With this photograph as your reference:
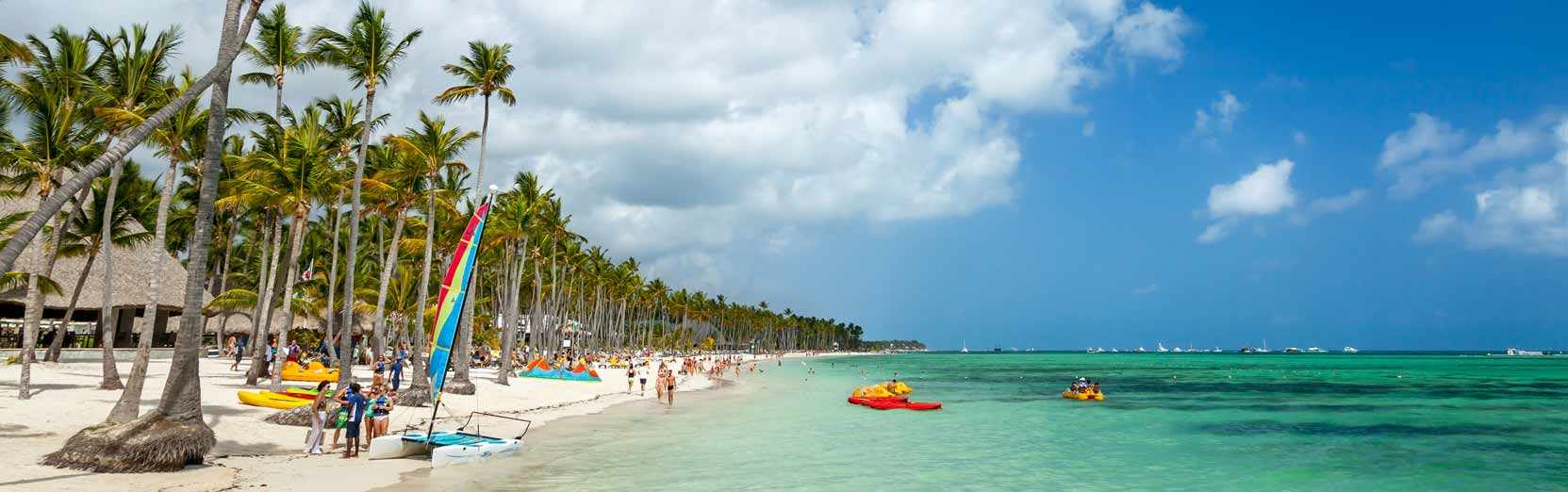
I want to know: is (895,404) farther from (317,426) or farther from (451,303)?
(451,303)

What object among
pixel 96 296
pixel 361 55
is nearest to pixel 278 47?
pixel 361 55

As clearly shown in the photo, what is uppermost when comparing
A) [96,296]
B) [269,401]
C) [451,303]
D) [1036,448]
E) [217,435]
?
[96,296]

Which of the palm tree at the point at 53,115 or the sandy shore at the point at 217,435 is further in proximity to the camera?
the palm tree at the point at 53,115

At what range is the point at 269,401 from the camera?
23781 millimetres

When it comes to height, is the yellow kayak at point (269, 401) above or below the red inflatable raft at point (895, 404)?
above

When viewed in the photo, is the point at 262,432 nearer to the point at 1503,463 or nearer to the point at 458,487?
the point at 458,487

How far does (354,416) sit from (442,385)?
6.32 ft

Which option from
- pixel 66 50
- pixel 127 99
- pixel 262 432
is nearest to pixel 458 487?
pixel 262 432

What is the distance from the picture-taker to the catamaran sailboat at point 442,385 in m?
15.7

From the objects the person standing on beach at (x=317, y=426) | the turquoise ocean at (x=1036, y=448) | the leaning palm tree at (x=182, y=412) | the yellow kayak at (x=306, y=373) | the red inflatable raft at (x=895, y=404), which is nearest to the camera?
the leaning palm tree at (x=182, y=412)

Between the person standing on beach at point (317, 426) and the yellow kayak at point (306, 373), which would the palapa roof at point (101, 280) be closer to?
the yellow kayak at point (306, 373)

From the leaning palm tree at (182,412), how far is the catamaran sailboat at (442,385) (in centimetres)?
370

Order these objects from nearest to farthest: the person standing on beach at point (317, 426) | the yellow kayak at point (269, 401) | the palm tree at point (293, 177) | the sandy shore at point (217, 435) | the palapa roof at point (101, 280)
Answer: the sandy shore at point (217, 435), the person standing on beach at point (317, 426), the yellow kayak at point (269, 401), the palm tree at point (293, 177), the palapa roof at point (101, 280)

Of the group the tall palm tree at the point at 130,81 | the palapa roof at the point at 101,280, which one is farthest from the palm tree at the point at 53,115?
the palapa roof at the point at 101,280
